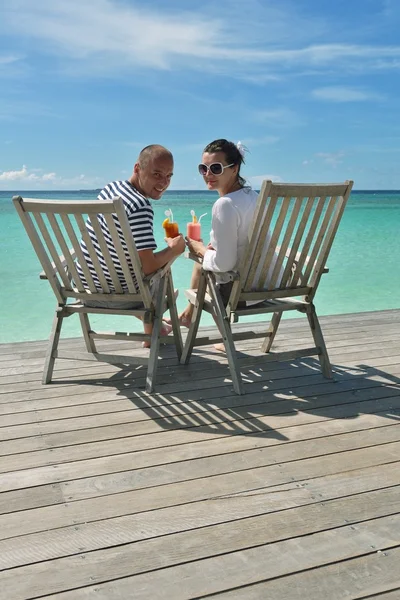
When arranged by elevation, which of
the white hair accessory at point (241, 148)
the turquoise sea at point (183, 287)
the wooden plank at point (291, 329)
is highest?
the white hair accessory at point (241, 148)

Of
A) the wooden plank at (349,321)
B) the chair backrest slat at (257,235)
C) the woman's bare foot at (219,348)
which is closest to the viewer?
the chair backrest slat at (257,235)

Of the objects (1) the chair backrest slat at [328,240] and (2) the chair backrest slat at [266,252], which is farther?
(1) the chair backrest slat at [328,240]

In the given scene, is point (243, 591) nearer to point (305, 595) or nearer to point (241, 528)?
point (305, 595)

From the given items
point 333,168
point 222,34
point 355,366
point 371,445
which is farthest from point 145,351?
point 333,168

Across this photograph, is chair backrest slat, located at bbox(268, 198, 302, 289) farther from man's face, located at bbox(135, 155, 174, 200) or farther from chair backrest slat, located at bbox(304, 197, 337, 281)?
man's face, located at bbox(135, 155, 174, 200)

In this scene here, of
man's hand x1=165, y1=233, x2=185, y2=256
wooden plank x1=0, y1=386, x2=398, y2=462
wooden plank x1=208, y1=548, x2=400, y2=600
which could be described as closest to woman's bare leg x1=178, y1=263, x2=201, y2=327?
man's hand x1=165, y1=233, x2=185, y2=256

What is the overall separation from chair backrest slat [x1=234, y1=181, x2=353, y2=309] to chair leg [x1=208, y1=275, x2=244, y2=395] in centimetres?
8

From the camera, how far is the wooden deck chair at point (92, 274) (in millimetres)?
2920

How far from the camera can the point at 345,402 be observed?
3043 millimetres

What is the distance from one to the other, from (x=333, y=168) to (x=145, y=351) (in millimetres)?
69922

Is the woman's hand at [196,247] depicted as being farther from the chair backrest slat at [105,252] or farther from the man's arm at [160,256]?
the chair backrest slat at [105,252]

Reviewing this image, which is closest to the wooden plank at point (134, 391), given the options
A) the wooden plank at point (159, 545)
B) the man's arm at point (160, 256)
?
the man's arm at point (160, 256)

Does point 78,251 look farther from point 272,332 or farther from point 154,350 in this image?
point 272,332

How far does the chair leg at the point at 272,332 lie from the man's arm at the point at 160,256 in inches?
30.2
